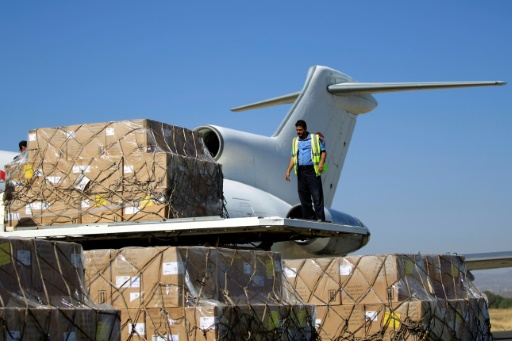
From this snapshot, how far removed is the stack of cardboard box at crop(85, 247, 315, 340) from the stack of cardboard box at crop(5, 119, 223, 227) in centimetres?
202

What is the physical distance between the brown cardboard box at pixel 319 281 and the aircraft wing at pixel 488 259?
1161 cm

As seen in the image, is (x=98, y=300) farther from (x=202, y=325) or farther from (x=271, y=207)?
(x=271, y=207)

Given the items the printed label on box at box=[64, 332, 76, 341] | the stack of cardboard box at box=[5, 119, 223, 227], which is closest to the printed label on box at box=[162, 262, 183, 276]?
the printed label on box at box=[64, 332, 76, 341]

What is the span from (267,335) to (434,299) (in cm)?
259

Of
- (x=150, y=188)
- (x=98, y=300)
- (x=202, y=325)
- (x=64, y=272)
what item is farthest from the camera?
(x=150, y=188)

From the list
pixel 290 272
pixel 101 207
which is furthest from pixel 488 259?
pixel 101 207

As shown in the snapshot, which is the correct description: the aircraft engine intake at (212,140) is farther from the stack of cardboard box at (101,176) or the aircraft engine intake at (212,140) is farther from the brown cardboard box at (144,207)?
the brown cardboard box at (144,207)

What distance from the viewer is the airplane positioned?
16297mm

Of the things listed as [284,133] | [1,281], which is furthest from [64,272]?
[284,133]

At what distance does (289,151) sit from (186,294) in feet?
37.9

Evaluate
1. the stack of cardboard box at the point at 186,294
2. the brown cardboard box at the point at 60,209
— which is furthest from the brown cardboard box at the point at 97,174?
the stack of cardboard box at the point at 186,294

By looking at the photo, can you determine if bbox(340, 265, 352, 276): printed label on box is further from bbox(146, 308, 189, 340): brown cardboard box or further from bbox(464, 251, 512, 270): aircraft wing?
bbox(464, 251, 512, 270): aircraft wing

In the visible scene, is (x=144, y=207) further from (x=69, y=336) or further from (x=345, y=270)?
(x=69, y=336)

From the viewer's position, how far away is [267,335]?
8.78 m
